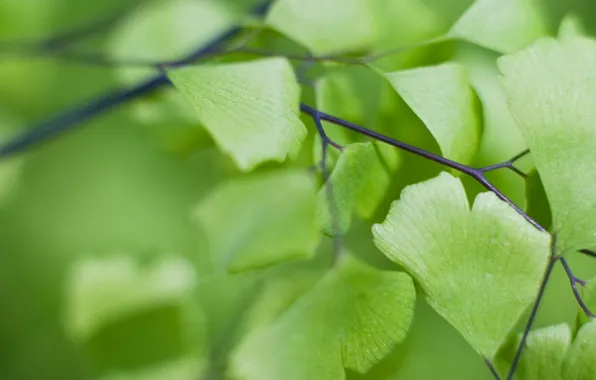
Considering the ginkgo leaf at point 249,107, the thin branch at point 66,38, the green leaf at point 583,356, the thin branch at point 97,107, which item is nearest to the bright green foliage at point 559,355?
the green leaf at point 583,356

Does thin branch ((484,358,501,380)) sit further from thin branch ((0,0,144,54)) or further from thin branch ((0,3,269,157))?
thin branch ((0,0,144,54))

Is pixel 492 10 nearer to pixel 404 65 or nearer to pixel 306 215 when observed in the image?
pixel 404 65

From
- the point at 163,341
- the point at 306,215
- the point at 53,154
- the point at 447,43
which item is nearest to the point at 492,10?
the point at 447,43

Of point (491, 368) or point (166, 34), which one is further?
point (166, 34)

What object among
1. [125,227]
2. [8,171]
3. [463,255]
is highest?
[463,255]

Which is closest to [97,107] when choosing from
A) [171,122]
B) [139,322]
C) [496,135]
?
[171,122]

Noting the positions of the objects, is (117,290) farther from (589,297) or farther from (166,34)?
(589,297)

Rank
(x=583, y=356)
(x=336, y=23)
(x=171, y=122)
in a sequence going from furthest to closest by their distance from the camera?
(x=171, y=122), (x=336, y=23), (x=583, y=356)
